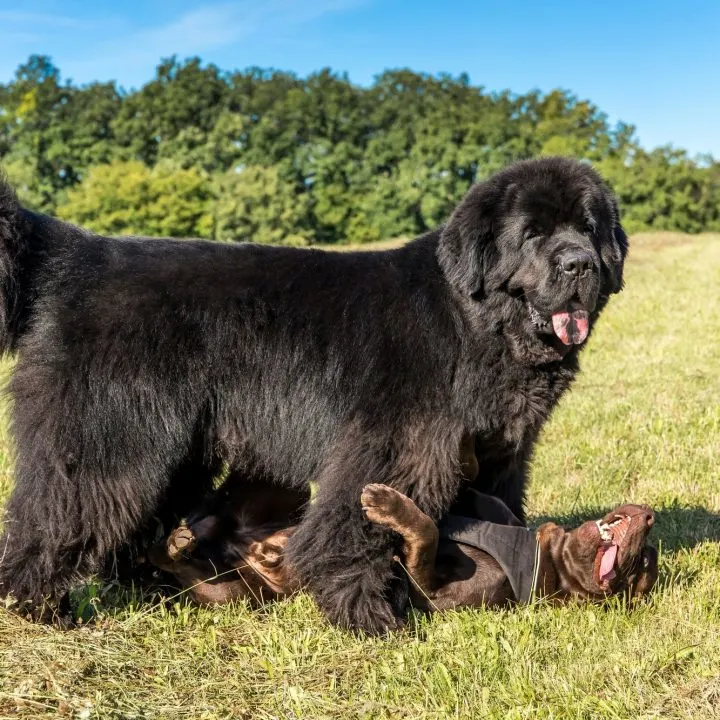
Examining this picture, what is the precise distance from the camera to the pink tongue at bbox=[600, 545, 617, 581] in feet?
11.9

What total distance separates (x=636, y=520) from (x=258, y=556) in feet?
5.61

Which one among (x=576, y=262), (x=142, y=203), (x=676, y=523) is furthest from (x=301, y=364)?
(x=142, y=203)

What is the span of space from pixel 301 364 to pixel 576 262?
1.24 meters

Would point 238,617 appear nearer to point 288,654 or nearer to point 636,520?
point 288,654

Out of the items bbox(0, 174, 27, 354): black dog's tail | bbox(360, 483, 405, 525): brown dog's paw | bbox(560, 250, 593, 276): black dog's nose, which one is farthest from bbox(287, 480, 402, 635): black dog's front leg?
bbox(0, 174, 27, 354): black dog's tail

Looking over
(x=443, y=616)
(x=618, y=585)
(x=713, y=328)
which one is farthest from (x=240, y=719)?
(x=713, y=328)

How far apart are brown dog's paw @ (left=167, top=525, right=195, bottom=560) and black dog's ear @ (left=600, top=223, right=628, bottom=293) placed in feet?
7.28

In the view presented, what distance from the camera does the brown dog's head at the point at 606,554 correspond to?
3.57 meters

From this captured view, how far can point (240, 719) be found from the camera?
2.97 meters

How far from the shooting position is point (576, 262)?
3582 mm

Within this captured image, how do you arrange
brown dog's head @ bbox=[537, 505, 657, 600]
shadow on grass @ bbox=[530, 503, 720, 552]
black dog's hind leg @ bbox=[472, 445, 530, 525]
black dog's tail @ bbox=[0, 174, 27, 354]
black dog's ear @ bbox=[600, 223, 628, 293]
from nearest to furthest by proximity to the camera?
black dog's tail @ bbox=[0, 174, 27, 354] < brown dog's head @ bbox=[537, 505, 657, 600] < black dog's ear @ bbox=[600, 223, 628, 293] < black dog's hind leg @ bbox=[472, 445, 530, 525] < shadow on grass @ bbox=[530, 503, 720, 552]

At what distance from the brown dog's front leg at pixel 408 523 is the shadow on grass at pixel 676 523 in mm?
1442

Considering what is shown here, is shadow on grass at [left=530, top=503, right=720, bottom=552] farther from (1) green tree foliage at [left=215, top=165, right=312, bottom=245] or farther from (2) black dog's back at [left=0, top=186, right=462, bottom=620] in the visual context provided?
(1) green tree foliage at [left=215, top=165, right=312, bottom=245]

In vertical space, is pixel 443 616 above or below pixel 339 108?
below
